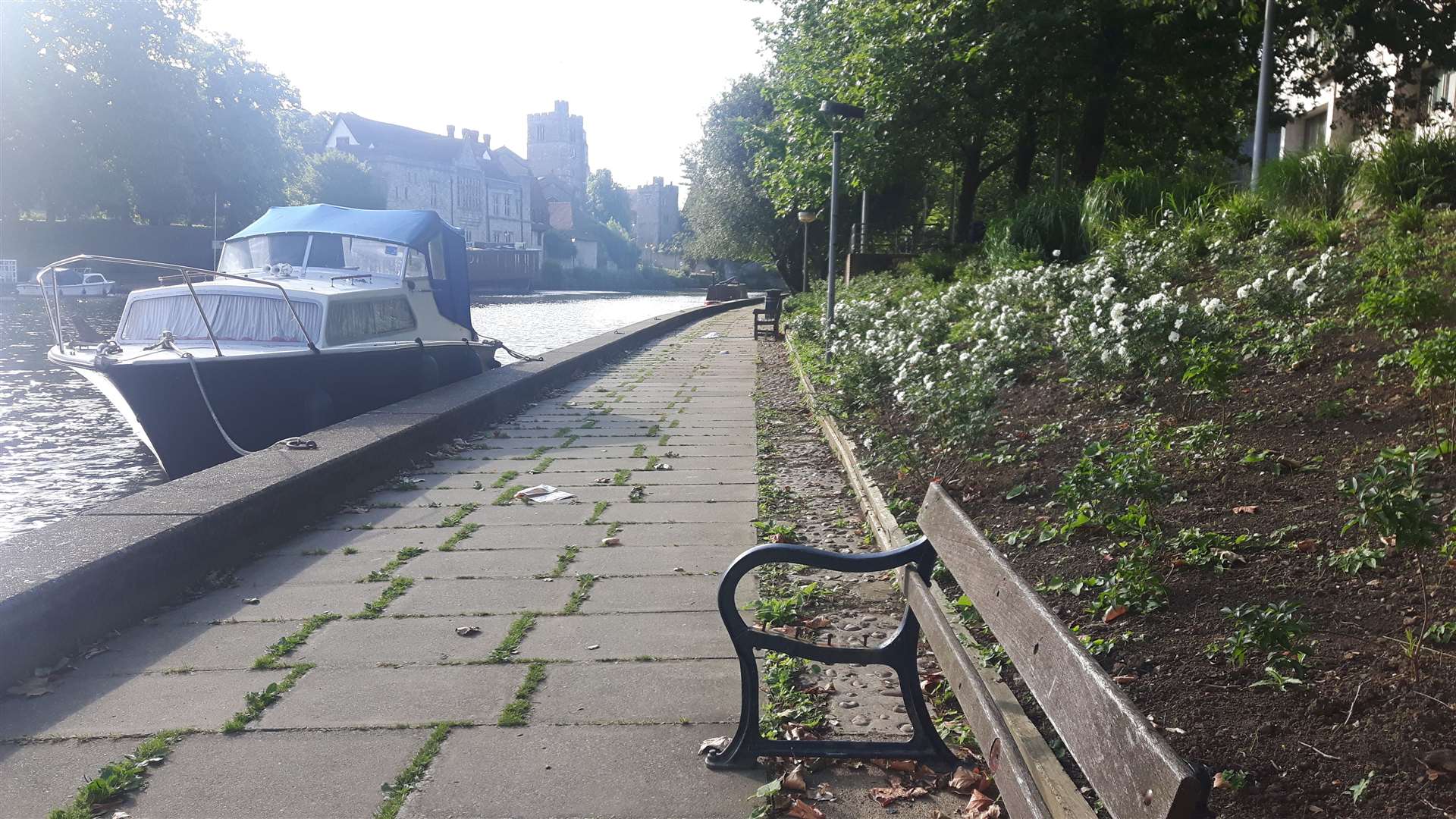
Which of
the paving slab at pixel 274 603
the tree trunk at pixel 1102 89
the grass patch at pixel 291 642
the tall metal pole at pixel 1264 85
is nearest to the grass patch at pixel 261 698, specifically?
the grass patch at pixel 291 642

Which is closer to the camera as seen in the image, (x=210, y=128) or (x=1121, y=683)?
(x=1121, y=683)

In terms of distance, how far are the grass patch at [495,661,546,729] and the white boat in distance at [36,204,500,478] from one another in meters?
6.46

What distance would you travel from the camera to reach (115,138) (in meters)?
50.7

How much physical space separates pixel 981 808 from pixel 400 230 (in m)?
13.9

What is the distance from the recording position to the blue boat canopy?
1525cm

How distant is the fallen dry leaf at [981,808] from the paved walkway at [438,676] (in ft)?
2.04

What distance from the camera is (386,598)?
17.2 ft

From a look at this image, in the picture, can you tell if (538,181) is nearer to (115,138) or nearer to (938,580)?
(115,138)

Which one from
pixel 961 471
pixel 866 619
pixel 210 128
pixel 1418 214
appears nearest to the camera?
pixel 866 619

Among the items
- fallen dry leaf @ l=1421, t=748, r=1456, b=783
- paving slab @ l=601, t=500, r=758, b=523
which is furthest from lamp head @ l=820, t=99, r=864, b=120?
fallen dry leaf @ l=1421, t=748, r=1456, b=783

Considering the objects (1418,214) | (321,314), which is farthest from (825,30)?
(1418,214)

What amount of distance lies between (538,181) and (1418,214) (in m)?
124

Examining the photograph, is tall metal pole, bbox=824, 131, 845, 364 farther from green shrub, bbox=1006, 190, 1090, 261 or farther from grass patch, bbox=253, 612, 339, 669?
grass patch, bbox=253, 612, 339, 669

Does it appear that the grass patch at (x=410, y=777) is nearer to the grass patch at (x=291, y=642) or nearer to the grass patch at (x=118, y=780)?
the grass patch at (x=118, y=780)
